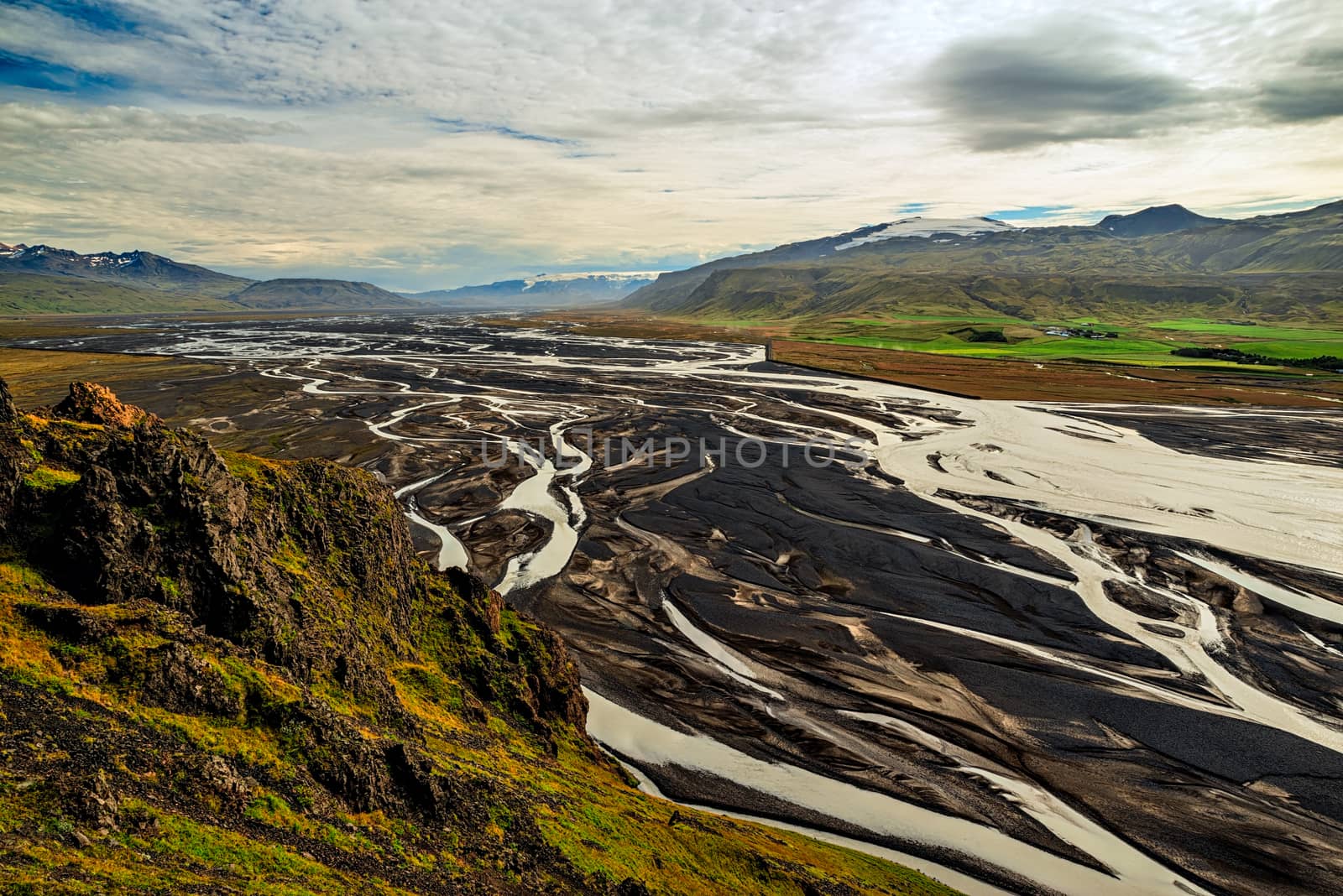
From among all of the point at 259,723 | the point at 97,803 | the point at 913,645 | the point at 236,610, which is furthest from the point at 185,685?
the point at 913,645

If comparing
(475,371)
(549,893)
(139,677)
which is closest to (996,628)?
(549,893)

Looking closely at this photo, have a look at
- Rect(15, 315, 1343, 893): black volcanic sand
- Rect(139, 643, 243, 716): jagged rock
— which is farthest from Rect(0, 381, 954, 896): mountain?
Rect(15, 315, 1343, 893): black volcanic sand

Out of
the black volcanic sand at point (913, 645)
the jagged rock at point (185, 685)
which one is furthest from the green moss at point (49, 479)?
the black volcanic sand at point (913, 645)

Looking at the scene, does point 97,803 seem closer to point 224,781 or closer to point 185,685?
point 224,781

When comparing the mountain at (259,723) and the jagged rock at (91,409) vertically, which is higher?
the jagged rock at (91,409)

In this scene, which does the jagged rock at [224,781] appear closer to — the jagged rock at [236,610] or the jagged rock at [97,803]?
the jagged rock at [236,610]

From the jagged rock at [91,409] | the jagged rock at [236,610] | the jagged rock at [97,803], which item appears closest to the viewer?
the jagged rock at [97,803]
